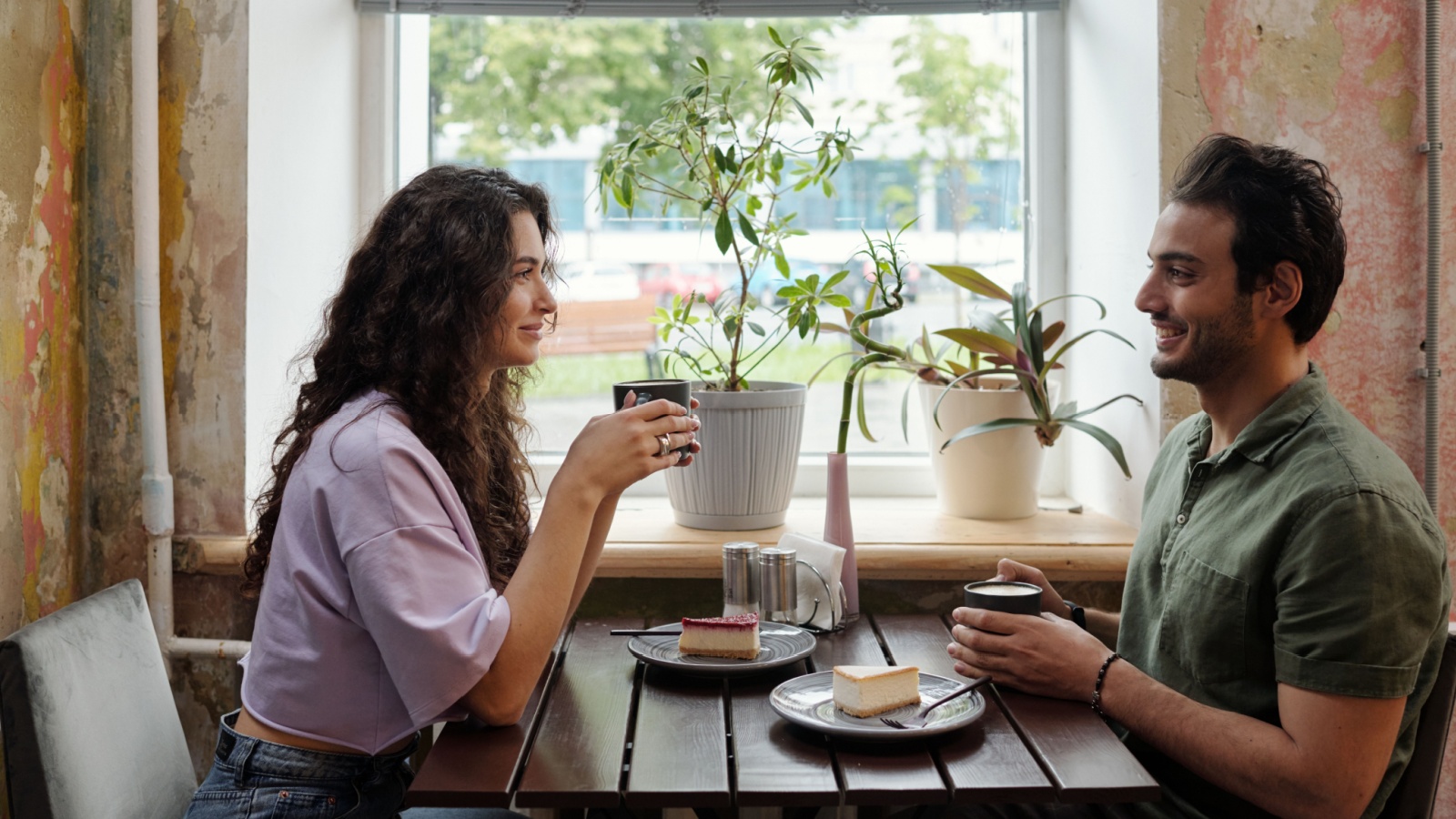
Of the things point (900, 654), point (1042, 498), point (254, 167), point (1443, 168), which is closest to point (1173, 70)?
point (1443, 168)

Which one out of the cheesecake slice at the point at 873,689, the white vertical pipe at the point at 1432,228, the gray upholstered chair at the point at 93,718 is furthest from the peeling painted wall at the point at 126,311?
the white vertical pipe at the point at 1432,228

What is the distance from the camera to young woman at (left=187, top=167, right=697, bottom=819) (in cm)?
129

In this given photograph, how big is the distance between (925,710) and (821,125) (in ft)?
5.34

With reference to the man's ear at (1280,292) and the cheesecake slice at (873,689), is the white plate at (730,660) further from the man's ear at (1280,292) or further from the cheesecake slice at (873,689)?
the man's ear at (1280,292)

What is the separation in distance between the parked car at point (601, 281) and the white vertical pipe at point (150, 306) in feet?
2.89

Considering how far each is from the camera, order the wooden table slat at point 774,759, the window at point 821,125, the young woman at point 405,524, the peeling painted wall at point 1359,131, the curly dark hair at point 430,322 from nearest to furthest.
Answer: the wooden table slat at point 774,759, the young woman at point 405,524, the curly dark hair at point 430,322, the peeling painted wall at point 1359,131, the window at point 821,125

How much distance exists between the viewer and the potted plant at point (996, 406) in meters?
2.27

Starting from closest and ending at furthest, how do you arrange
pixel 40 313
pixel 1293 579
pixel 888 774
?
pixel 888 774 → pixel 1293 579 → pixel 40 313

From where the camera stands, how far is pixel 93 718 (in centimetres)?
151

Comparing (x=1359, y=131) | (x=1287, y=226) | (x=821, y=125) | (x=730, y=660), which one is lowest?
(x=730, y=660)

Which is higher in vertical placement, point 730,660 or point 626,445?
point 626,445

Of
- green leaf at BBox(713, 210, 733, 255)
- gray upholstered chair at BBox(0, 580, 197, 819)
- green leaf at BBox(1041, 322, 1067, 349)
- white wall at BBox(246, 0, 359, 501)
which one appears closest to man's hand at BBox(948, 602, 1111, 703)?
green leaf at BBox(1041, 322, 1067, 349)

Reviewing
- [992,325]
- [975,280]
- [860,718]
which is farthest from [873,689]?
[975,280]

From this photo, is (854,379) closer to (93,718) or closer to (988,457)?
(988,457)
